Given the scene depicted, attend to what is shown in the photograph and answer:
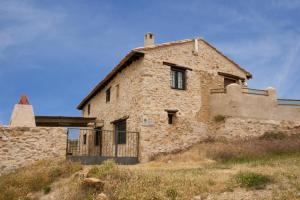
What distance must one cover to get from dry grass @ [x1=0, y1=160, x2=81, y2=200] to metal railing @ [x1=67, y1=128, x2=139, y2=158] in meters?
2.95

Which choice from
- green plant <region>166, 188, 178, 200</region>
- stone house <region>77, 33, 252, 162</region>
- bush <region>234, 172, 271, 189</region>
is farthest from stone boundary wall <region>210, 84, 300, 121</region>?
green plant <region>166, 188, 178, 200</region>

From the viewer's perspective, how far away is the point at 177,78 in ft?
63.7

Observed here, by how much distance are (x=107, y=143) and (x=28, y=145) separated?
7381 millimetres

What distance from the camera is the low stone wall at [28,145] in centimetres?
1414

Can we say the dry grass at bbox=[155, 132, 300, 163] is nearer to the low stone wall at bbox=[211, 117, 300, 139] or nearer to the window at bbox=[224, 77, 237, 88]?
the low stone wall at bbox=[211, 117, 300, 139]

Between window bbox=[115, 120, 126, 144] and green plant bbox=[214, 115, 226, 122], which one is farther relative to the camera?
green plant bbox=[214, 115, 226, 122]

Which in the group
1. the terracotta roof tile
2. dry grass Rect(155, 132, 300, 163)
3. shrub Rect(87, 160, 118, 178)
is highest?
the terracotta roof tile

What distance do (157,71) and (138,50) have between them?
5.33 feet

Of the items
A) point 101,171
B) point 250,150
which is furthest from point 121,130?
point 101,171

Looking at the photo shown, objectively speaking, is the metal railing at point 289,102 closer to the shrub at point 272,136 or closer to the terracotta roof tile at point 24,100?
the shrub at point 272,136

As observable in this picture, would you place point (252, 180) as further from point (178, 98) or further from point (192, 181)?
point (178, 98)

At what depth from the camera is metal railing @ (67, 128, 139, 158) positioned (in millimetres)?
17578

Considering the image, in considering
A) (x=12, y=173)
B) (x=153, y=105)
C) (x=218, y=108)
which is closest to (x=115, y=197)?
(x=12, y=173)

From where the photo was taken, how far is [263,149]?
1661 centimetres
